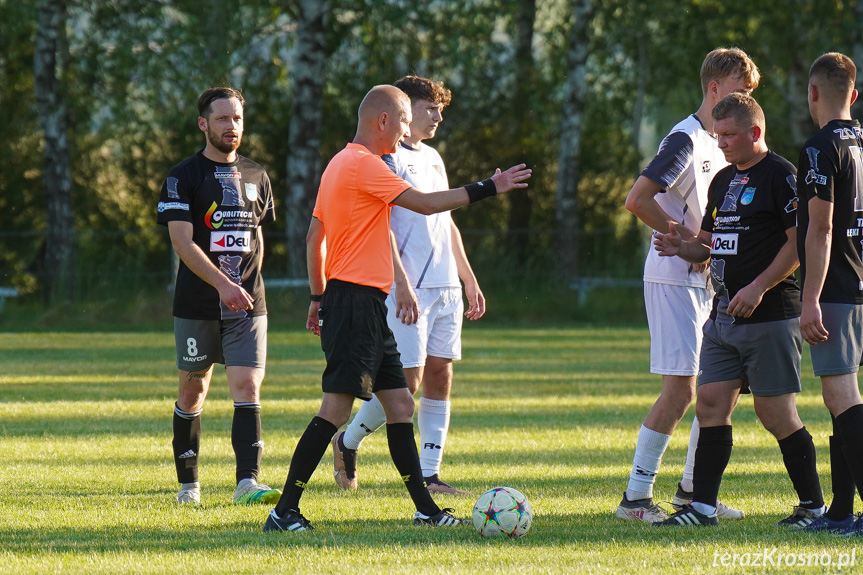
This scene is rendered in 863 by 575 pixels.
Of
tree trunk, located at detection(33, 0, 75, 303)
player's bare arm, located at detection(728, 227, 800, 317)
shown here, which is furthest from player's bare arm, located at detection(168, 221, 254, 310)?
tree trunk, located at detection(33, 0, 75, 303)

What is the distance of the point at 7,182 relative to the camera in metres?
24.8

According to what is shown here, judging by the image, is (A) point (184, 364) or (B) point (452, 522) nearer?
(B) point (452, 522)

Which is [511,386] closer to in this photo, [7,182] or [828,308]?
[828,308]

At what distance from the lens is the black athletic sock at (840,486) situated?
18.1ft

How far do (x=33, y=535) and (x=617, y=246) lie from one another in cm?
2012

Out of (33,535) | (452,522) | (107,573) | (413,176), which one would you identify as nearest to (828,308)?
(452,522)

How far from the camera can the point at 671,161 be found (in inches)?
229

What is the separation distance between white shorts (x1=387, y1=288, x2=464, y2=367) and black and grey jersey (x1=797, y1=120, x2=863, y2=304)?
2263 millimetres

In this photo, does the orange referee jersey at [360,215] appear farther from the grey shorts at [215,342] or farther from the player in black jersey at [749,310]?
the player in black jersey at [749,310]

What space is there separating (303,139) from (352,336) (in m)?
17.1

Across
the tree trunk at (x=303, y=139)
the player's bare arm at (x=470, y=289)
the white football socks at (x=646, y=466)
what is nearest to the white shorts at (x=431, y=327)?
the player's bare arm at (x=470, y=289)

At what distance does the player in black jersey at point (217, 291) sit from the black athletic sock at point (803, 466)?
2.79 metres

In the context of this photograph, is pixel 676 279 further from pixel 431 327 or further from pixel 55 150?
pixel 55 150

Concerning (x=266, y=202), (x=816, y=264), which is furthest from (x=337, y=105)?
(x=816, y=264)
